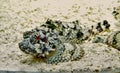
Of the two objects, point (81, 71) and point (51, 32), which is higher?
point (51, 32)

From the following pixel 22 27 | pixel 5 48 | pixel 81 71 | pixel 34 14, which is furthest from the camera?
pixel 34 14

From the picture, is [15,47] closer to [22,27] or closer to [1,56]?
[1,56]

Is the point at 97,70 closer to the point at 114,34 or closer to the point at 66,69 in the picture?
the point at 66,69

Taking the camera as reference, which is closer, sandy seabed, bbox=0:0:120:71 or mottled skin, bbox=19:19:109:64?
sandy seabed, bbox=0:0:120:71

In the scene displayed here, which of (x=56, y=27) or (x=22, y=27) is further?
(x=22, y=27)

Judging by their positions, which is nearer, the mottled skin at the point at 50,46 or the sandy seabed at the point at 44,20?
the sandy seabed at the point at 44,20

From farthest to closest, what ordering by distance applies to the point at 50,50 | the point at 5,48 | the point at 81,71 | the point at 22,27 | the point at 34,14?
1. the point at 34,14
2. the point at 22,27
3. the point at 5,48
4. the point at 50,50
5. the point at 81,71

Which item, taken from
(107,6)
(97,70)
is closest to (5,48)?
(97,70)

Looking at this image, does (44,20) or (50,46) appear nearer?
(50,46)
